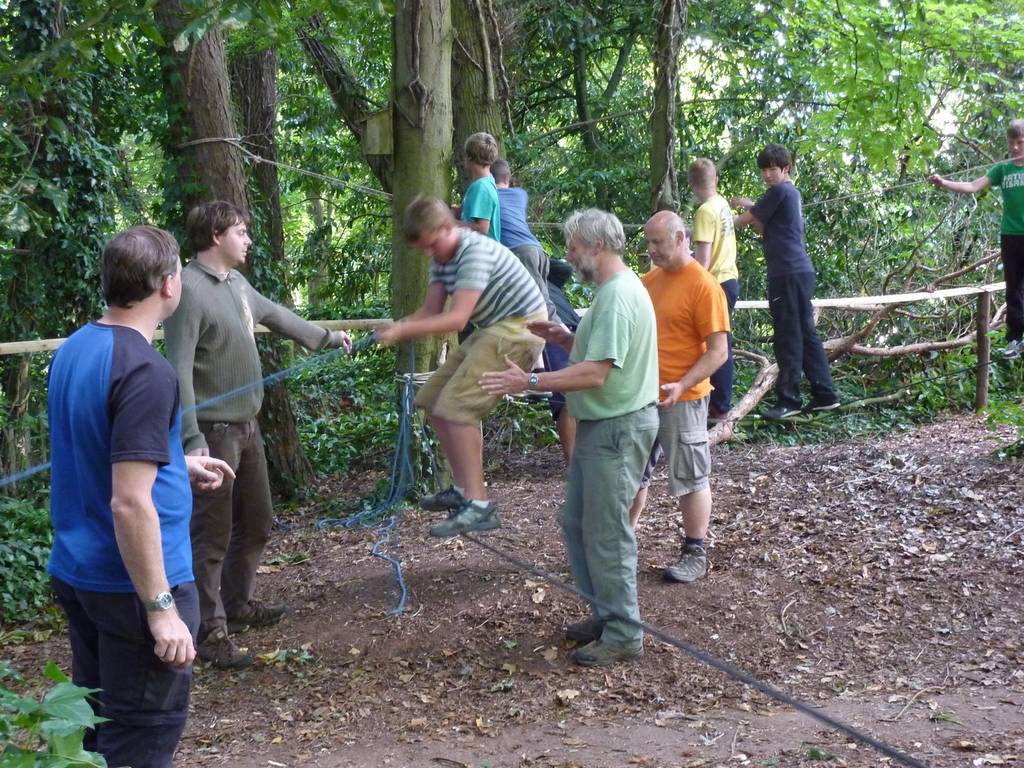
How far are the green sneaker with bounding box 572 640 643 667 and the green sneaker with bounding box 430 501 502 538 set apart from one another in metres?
0.74

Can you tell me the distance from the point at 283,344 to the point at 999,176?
19.8 feet

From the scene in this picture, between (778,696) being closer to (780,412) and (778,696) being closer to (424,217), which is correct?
(424,217)

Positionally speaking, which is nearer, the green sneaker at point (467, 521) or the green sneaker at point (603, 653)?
the green sneaker at point (603, 653)

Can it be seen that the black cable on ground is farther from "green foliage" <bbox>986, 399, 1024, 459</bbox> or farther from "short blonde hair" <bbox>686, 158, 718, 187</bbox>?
"green foliage" <bbox>986, 399, 1024, 459</bbox>

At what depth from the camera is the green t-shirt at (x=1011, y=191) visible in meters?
7.61

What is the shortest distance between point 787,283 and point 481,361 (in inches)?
121

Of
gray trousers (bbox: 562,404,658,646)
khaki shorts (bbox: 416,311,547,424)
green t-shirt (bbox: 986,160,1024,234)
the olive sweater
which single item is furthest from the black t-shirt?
the olive sweater

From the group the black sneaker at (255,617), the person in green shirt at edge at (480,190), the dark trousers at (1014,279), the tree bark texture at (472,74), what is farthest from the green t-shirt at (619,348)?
the dark trousers at (1014,279)

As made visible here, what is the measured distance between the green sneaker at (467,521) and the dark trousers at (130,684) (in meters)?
2.25

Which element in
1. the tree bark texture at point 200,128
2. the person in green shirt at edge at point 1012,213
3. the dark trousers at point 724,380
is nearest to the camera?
the dark trousers at point 724,380

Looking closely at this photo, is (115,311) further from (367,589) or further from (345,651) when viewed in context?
(367,589)

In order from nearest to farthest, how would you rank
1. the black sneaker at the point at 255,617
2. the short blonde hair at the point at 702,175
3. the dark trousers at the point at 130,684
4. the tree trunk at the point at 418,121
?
1. the dark trousers at the point at 130,684
2. the black sneaker at the point at 255,617
3. the tree trunk at the point at 418,121
4. the short blonde hair at the point at 702,175

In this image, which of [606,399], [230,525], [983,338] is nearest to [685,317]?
[606,399]

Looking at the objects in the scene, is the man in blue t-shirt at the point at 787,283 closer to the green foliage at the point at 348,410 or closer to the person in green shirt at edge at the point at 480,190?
the person in green shirt at edge at the point at 480,190
